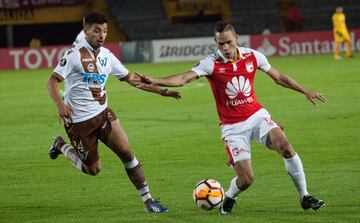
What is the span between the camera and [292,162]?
31.7 ft

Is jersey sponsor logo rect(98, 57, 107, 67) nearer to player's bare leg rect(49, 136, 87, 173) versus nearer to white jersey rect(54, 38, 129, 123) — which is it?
white jersey rect(54, 38, 129, 123)

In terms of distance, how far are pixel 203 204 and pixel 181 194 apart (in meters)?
1.12

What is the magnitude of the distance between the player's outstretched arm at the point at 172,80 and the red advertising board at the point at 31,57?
28.1 metres

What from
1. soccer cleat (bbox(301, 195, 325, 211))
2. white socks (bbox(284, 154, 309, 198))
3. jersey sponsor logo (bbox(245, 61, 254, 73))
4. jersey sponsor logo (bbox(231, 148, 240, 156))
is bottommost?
soccer cleat (bbox(301, 195, 325, 211))

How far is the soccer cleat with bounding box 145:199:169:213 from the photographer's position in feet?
32.7

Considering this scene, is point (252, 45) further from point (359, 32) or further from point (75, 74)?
point (75, 74)

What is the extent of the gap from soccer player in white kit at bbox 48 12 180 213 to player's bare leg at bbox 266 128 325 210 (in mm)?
1165

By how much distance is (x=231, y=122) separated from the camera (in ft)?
32.6

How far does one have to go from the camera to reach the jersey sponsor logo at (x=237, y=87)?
991 centimetres

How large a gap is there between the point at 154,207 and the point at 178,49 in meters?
30.0

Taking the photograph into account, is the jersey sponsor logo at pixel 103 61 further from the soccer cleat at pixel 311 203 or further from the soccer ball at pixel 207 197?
the soccer cleat at pixel 311 203

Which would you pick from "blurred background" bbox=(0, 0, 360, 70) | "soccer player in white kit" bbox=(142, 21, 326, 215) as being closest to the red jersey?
"soccer player in white kit" bbox=(142, 21, 326, 215)

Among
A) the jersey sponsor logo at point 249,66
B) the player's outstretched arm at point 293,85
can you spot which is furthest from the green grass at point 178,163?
the jersey sponsor logo at point 249,66

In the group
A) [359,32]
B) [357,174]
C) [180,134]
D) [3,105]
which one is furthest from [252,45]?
[357,174]
